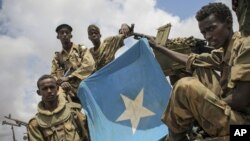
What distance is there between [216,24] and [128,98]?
2.80m

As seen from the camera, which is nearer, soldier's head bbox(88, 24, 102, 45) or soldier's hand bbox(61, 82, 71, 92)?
soldier's hand bbox(61, 82, 71, 92)

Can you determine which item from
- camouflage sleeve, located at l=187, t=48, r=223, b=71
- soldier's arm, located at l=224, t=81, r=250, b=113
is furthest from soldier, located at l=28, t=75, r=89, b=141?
soldier's arm, located at l=224, t=81, r=250, b=113

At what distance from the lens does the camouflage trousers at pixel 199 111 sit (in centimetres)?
311

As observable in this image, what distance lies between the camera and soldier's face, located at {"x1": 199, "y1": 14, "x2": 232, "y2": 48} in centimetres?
349

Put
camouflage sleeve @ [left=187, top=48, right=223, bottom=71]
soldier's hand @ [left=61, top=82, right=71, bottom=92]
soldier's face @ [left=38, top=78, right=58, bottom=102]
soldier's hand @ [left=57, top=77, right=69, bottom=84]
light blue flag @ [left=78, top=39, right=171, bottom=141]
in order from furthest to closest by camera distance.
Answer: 1. soldier's hand @ [left=57, top=77, right=69, bottom=84]
2. soldier's hand @ [left=61, top=82, right=71, bottom=92]
3. light blue flag @ [left=78, top=39, right=171, bottom=141]
4. soldier's face @ [left=38, top=78, right=58, bottom=102]
5. camouflage sleeve @ [left=187, top=48, right=223, bottom=71]

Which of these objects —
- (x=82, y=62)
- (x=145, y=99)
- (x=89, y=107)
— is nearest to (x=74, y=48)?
(x=82, y=62)

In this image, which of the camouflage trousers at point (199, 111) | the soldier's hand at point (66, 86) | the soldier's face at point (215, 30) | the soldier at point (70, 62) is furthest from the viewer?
the soldier at point (70, 62)

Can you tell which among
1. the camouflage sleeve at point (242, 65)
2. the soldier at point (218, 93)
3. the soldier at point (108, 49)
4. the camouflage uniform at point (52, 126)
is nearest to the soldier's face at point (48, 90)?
the camouflage uniform at point (52, 126)

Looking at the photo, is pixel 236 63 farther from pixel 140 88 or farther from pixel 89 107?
pixel 89 107

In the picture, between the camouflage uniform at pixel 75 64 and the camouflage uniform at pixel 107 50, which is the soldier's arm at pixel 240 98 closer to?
the camouflage uniform at pixel 107 50

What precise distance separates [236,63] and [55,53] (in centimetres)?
534

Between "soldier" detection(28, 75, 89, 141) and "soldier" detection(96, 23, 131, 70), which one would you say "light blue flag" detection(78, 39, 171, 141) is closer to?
"soldier" detection(28, 75, 89, 141)

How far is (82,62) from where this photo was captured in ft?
24.6

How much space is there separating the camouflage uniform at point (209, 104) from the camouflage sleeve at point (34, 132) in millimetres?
2605
